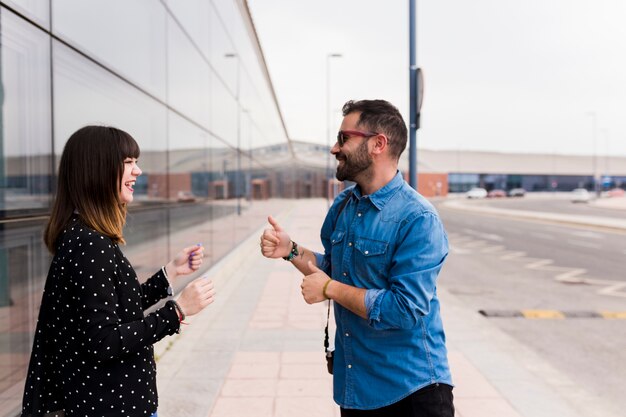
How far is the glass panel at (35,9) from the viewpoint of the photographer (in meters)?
3.47

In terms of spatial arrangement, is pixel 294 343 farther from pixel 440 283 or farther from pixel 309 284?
pixel 440 283

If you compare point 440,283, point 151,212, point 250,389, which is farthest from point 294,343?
point 440,283

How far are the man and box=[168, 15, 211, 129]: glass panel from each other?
598 cm

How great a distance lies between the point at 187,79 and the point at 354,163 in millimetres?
7120

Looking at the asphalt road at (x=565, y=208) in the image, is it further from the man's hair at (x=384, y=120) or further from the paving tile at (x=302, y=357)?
the man's hair at (x=384, y=120)

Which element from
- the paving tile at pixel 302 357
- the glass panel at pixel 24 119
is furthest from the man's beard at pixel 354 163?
the paving tile at pixel 302 357

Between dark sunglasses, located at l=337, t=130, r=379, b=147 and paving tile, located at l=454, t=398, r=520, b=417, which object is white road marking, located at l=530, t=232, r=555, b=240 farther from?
dark sunglasses, located at l=337, t=130, r=379, b=147

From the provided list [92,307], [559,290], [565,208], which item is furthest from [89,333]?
[565,208]

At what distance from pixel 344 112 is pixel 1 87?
222 cm

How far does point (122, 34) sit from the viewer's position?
562 centimetres

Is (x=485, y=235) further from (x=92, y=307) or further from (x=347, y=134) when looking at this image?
(x=92, y=307)

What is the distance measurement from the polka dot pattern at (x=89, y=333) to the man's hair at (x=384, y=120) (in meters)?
1.08

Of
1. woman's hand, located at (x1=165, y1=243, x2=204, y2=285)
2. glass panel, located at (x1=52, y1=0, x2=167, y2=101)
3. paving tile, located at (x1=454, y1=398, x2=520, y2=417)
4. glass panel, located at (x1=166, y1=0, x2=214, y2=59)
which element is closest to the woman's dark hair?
woman's hand, located at (x1=165, y1=243, x2=204, y2=285)

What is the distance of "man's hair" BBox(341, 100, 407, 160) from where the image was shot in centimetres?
228
